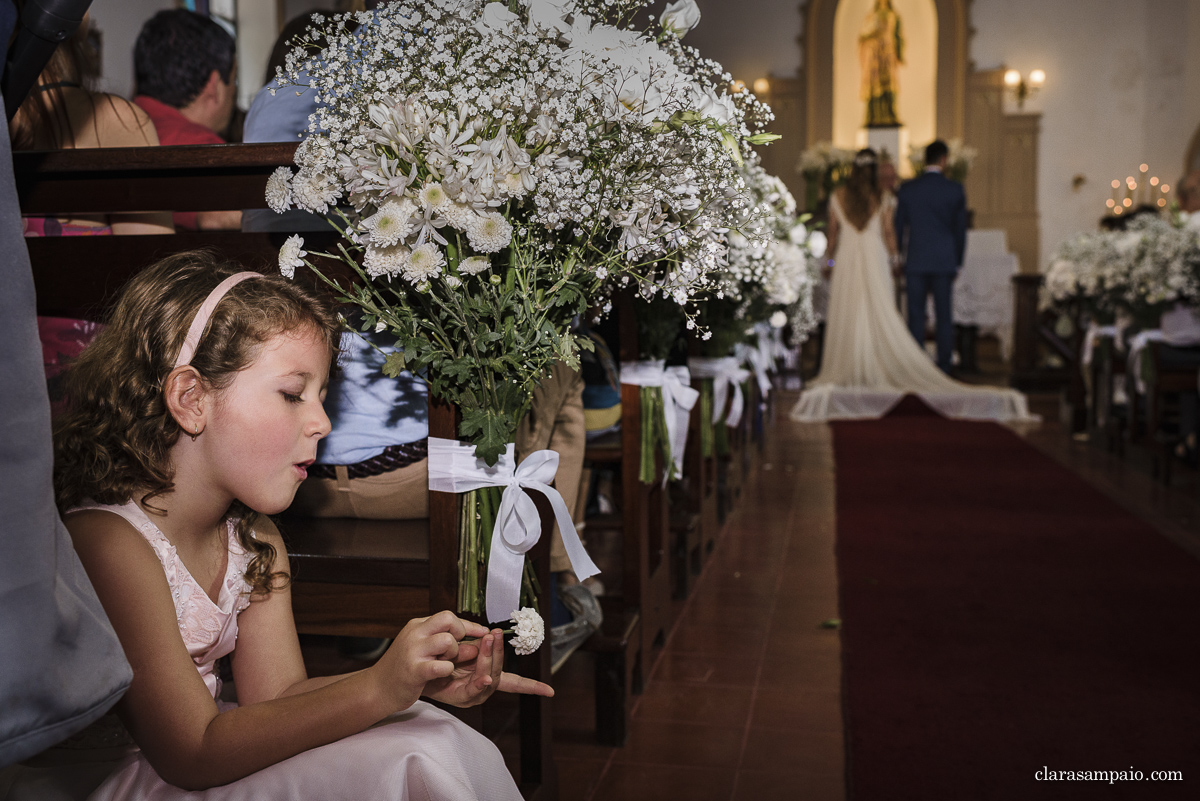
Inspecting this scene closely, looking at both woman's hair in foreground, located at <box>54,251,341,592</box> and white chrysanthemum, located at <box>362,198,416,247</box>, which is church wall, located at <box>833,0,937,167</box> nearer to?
white chrysanthemum, located at <box>362,198,416,247</box>

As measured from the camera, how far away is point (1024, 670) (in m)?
2.80

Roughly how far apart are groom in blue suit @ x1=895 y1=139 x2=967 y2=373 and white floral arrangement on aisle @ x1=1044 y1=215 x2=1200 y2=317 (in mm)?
2188

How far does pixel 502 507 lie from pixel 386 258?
442 mm

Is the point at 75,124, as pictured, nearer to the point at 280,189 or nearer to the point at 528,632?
the point at 280,189

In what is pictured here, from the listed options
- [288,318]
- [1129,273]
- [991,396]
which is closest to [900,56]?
[991,396]

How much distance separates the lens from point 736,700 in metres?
2.65

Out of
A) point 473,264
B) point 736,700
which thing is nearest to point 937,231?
point 736,700

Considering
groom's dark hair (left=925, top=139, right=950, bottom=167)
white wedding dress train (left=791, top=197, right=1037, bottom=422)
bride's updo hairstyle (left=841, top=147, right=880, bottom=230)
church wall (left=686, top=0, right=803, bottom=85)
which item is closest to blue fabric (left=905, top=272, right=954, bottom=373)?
white wedding dress train (left=791, top=197, right=1037, bottom=422)

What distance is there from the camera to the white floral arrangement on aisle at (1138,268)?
5.34 meters

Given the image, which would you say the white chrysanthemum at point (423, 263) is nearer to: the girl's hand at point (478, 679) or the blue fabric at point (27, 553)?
the girl's hand at point (478, 679)

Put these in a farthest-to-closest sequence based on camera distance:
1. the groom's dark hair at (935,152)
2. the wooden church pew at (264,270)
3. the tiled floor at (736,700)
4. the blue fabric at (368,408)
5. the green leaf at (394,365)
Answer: the groom's dark hair at (935,152) < the tiled floor at (736,700) < the blue fabric at (368,408) < the wooden church pew at (264,270) < the green leaf at (394,365)

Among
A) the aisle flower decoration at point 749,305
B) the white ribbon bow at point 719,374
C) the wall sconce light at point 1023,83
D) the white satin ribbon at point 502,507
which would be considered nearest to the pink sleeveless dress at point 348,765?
the white satin ribbon at point 502,507

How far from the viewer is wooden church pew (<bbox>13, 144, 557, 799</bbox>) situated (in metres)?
1.69

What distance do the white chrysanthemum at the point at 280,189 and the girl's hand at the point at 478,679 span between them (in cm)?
68
